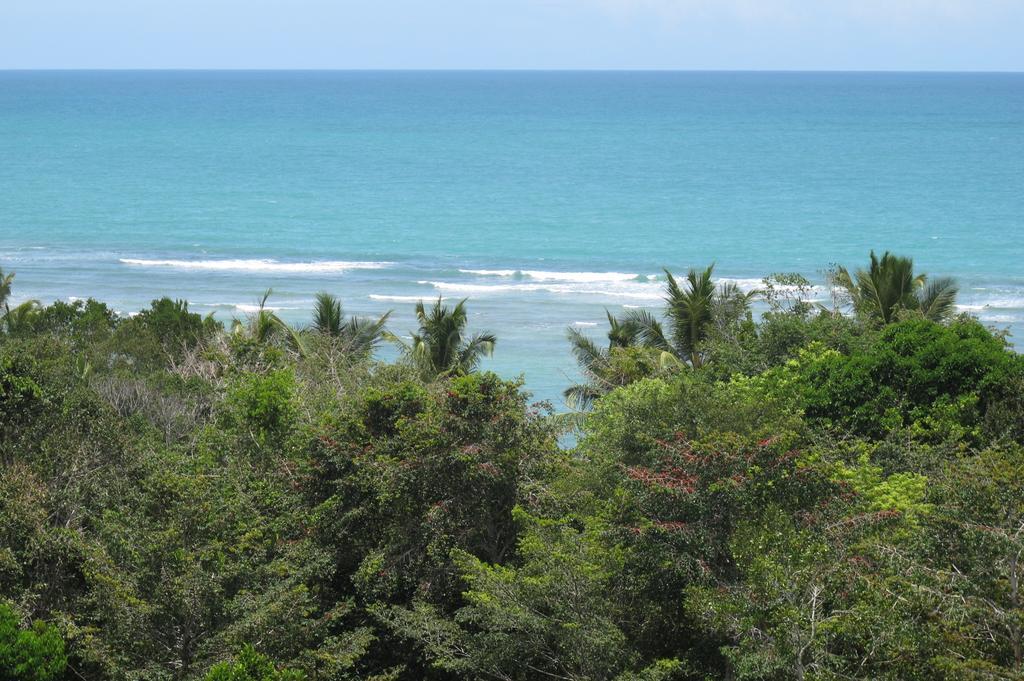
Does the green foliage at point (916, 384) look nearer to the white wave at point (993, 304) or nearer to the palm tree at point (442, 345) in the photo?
the palm tree at point (442, 345)

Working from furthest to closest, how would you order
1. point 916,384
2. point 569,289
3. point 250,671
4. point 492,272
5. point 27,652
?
point 492,272, point 569,289, point 916,384, point 27,652, point 250,671

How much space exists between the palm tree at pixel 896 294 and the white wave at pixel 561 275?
28884 millimetres

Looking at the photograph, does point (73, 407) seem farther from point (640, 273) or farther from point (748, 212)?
point (748, 212)

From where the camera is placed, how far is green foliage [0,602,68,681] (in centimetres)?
1491

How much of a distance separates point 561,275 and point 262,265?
597 inches

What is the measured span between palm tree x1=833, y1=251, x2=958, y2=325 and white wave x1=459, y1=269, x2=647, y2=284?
28.9m

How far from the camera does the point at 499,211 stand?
8106 cm

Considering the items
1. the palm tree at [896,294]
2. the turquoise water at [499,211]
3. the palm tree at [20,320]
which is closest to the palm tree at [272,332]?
the palm tree at [20,320]

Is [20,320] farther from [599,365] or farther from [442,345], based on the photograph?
[599,365]

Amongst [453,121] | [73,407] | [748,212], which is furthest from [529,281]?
[453,121]

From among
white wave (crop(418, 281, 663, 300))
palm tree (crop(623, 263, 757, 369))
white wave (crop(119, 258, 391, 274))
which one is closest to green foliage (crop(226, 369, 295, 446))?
palm tree (crop(623, 263, 757, 369))

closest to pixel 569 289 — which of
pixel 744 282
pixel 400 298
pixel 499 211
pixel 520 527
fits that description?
pixel 400 298

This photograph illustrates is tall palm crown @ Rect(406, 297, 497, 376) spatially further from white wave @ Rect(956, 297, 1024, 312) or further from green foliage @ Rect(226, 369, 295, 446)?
white wave @ Rect(956, 297, 1024, 312)

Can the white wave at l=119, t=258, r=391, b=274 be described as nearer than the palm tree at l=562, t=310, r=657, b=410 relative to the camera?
No
